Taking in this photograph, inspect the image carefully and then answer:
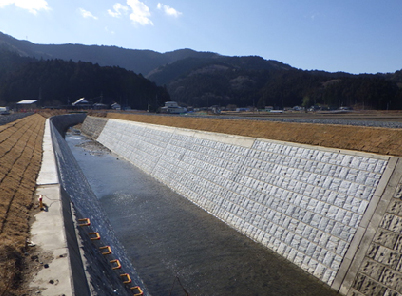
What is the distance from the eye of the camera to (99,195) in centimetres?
2414

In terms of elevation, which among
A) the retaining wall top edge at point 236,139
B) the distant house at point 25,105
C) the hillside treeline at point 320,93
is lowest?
the distant house at point 25,105

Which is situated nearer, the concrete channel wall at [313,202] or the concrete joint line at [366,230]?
the concrete channel wall at [313,202]

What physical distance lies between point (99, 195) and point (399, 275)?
69.0ft

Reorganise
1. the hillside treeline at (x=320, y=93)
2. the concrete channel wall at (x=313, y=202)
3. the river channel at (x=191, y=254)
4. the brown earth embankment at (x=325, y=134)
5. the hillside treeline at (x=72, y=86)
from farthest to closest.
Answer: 1. the hillside treeline at (x=72, y=86)
2. the hillside treeline at (x=320, y=93)
3. the brown earth embankment at (x=325, y=134)
4. the river channel at (x=191, y=254)
5. the concrete channel wall at (x=313, y=202)

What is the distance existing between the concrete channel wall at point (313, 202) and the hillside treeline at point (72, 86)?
124268 millimetres

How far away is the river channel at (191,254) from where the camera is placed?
11742 mm

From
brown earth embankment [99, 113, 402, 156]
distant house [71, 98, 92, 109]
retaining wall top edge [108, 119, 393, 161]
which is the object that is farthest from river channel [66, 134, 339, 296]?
distant house [71, 98, 92, 109]

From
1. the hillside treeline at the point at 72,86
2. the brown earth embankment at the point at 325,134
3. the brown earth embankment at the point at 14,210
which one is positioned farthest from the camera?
the hillside treeline at the point at 72,86

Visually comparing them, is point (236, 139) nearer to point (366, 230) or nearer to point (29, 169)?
point (366, 230)

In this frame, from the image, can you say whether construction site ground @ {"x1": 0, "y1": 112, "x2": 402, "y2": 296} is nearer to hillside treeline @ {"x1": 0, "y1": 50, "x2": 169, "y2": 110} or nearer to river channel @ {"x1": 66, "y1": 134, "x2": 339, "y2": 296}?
river channel @ {"x1": 66, "y1": 134, "x2": 339, "y2": 296}

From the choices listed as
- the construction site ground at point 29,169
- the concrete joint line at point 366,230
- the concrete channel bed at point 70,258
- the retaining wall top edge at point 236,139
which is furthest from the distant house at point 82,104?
the concrete joint line at point 366,230

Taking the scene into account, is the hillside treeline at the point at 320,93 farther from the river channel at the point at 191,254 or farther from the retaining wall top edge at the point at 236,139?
the river channel at the point at 191,254

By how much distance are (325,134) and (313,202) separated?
4.88 m

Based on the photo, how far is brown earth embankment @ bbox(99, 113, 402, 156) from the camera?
13352 mm
